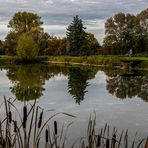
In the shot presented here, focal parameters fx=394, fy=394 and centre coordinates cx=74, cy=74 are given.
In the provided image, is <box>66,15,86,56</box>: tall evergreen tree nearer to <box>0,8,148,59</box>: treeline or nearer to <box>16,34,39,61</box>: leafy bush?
<box>0,8,148,59</box>: treeline

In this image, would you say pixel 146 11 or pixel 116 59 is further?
pixel 146 11

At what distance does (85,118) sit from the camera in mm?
9359

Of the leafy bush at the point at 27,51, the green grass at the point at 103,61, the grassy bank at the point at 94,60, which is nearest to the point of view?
the green grass at the point at 103,61

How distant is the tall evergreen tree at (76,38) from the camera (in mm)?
49188

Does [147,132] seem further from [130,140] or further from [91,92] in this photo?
[91,92]

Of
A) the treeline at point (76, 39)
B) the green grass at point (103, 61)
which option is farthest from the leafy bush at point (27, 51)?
the green grass at point (103, 61)

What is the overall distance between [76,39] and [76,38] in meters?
0.15

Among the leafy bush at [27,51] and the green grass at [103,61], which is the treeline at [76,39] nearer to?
the leafy bush at [27,51]

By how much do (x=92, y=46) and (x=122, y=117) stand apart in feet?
150

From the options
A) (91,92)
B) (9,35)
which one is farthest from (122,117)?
(9,35)

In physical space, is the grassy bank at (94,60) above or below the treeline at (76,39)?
below

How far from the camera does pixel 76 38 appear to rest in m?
49.7

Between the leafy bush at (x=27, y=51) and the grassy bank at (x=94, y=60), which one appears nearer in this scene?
the grassy bank at (x=94, y=60)

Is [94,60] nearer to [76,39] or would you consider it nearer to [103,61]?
[103,61]
